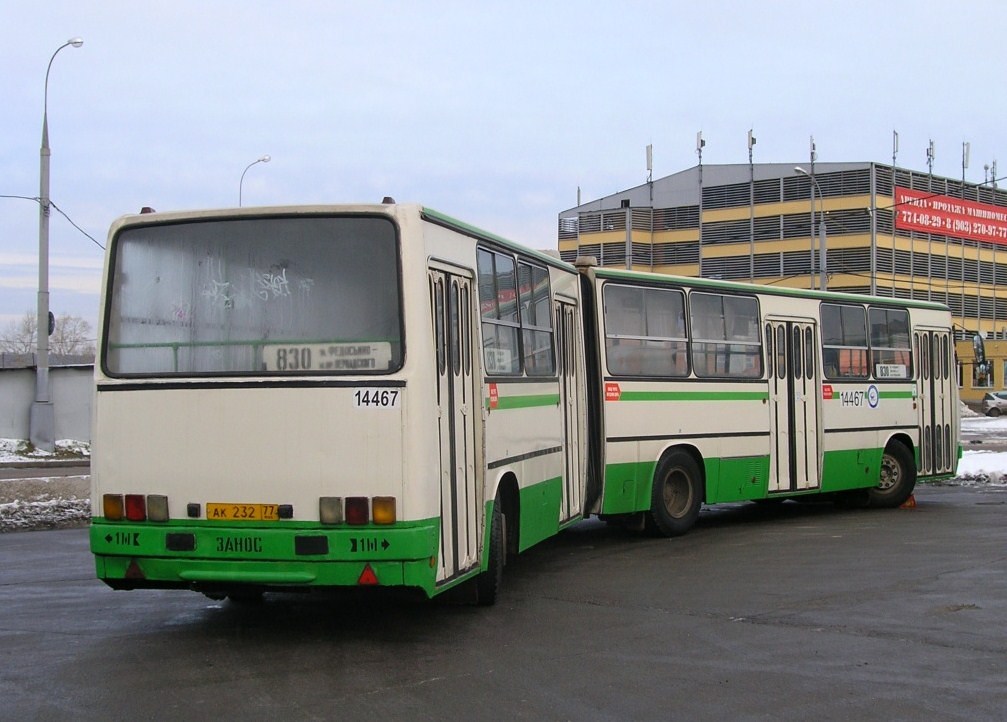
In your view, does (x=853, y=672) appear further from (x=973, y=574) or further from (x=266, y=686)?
Result: (x=973, y=574)

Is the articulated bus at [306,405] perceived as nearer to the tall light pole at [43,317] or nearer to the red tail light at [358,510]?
the red tail light at [358,510]

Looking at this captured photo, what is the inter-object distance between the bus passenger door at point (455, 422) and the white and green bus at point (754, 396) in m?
4.28

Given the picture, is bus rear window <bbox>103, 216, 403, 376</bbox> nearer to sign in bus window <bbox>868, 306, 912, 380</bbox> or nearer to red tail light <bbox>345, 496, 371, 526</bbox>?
red tail light <bbox>345, 496, 371, 526</bbox>

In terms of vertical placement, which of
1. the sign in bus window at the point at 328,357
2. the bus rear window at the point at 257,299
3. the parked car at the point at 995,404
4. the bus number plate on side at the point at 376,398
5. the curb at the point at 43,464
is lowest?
the parked car at the point at 995,404

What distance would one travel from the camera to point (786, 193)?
236 ft

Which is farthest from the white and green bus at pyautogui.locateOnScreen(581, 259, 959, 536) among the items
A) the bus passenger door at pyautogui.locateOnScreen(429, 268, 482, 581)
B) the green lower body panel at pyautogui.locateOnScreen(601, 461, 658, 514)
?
the bus passenger door at pyautogui.locateOnScreen(429, 268, 482, 581)

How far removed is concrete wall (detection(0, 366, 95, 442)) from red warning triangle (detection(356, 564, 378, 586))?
24480 millimetres

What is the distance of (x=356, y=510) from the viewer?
24.8ft

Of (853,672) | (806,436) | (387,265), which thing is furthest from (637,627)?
(806,436)

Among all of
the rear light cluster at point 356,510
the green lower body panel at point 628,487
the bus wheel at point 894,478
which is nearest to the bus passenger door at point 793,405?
the bus wheel at point 894,478

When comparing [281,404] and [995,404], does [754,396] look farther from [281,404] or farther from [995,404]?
[995,404]

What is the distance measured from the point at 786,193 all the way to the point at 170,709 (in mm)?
69340

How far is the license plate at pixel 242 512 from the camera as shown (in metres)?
7.65

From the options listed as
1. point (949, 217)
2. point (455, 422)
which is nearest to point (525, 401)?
point (455, 422)
